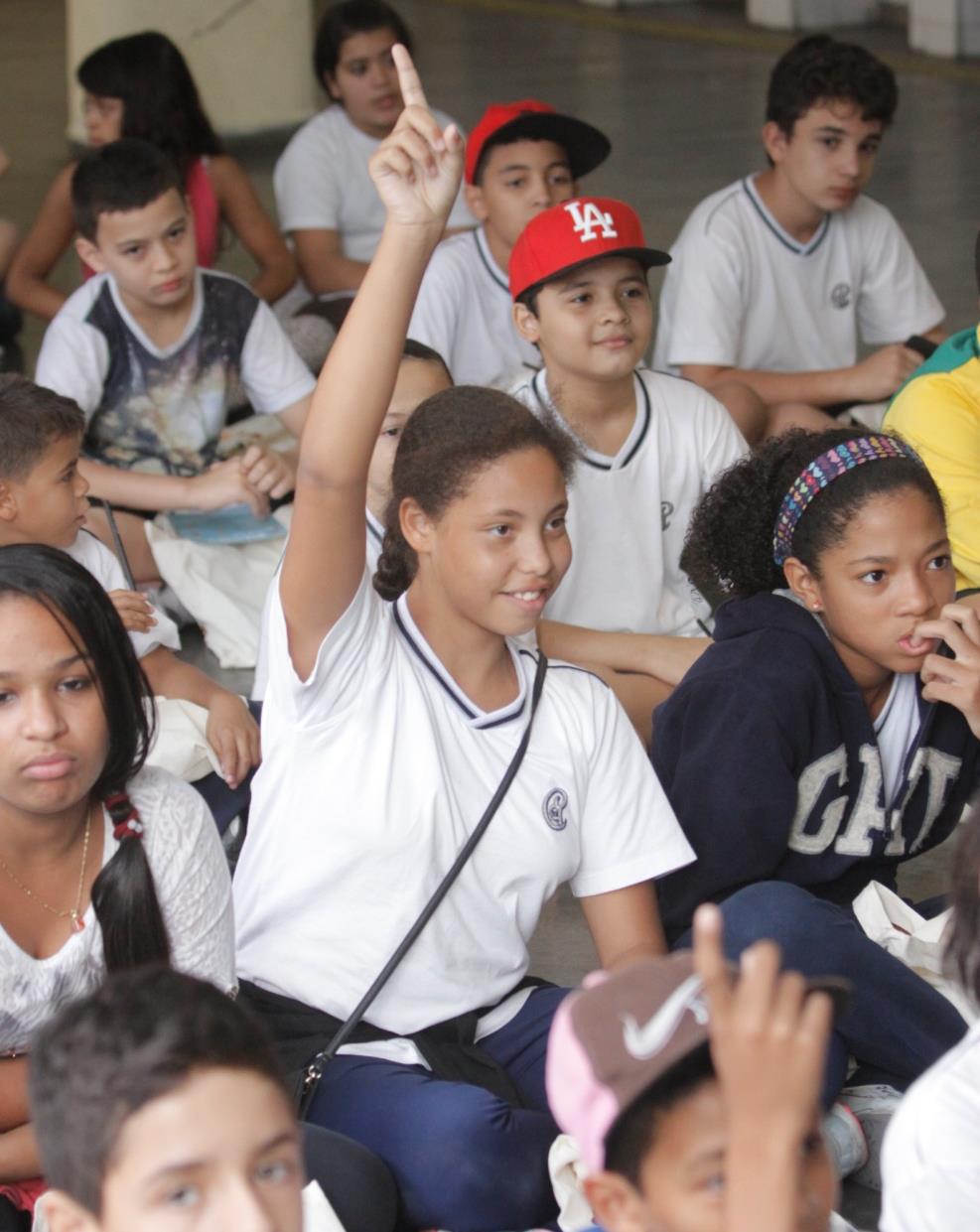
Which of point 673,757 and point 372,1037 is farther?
point 673,757

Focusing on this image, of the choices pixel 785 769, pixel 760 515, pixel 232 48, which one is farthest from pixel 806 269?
pixel 232 48

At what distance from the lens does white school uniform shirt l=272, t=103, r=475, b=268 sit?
4934 mm

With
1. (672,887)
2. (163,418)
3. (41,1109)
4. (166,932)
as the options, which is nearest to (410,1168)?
(166,932)

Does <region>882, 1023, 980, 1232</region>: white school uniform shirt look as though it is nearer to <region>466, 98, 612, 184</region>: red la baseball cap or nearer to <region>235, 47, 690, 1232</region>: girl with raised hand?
Answer: <region>235, 47, 690, 1232</region>: girl with raised hand

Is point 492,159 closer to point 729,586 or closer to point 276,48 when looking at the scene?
point 729,586

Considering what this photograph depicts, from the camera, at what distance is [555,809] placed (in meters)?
2.14

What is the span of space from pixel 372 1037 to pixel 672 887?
1.54ft

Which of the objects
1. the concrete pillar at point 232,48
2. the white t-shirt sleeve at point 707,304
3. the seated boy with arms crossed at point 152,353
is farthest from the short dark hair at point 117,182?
the concrete pillar at point 232,48

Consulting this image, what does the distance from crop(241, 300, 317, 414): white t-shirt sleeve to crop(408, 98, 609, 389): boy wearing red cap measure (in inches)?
10.6

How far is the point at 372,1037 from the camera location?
6.82 ft

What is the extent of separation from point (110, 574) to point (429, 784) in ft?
3.45

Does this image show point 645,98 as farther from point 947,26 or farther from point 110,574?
point 110,574

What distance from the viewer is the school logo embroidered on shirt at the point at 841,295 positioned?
4.24 meters

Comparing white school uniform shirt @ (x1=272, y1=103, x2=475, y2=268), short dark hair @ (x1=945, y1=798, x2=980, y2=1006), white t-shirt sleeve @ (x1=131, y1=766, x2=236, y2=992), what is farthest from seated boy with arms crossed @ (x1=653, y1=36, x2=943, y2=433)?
short dark hair @ (x1=945, y1=798, x2=980, y2=1006)
